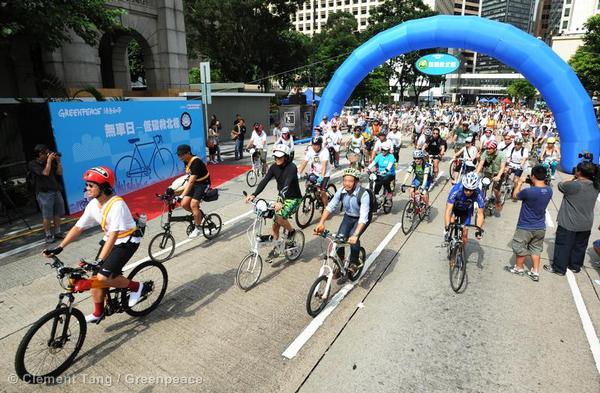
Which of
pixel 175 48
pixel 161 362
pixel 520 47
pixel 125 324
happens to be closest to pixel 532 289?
pixel 161 362

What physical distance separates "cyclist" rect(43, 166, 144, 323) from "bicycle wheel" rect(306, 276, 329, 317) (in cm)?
247

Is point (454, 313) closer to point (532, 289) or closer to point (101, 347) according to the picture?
point (532, 289)

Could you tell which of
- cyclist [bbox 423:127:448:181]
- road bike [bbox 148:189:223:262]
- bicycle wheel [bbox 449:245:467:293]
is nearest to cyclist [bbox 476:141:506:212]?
cyclist [bbox 423:127:448:181]

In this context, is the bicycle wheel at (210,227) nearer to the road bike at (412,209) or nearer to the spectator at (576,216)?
the road bike at (412,209)

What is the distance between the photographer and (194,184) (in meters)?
7.78

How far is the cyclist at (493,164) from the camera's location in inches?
405

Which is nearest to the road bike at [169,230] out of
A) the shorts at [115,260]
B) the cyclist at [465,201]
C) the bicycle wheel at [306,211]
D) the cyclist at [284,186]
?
the cyclist at [284,186]

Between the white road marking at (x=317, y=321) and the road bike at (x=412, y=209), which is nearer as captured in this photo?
the white road marking at (x=317, y=321)

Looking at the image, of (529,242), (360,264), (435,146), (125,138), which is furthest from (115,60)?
(529,242)

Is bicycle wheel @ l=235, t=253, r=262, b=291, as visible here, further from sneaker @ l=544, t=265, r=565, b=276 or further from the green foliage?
the green foliage

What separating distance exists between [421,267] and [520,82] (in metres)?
104

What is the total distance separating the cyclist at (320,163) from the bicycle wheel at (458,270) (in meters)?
4.23

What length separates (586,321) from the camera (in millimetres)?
5453

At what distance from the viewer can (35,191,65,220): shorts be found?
7730 millimetres
